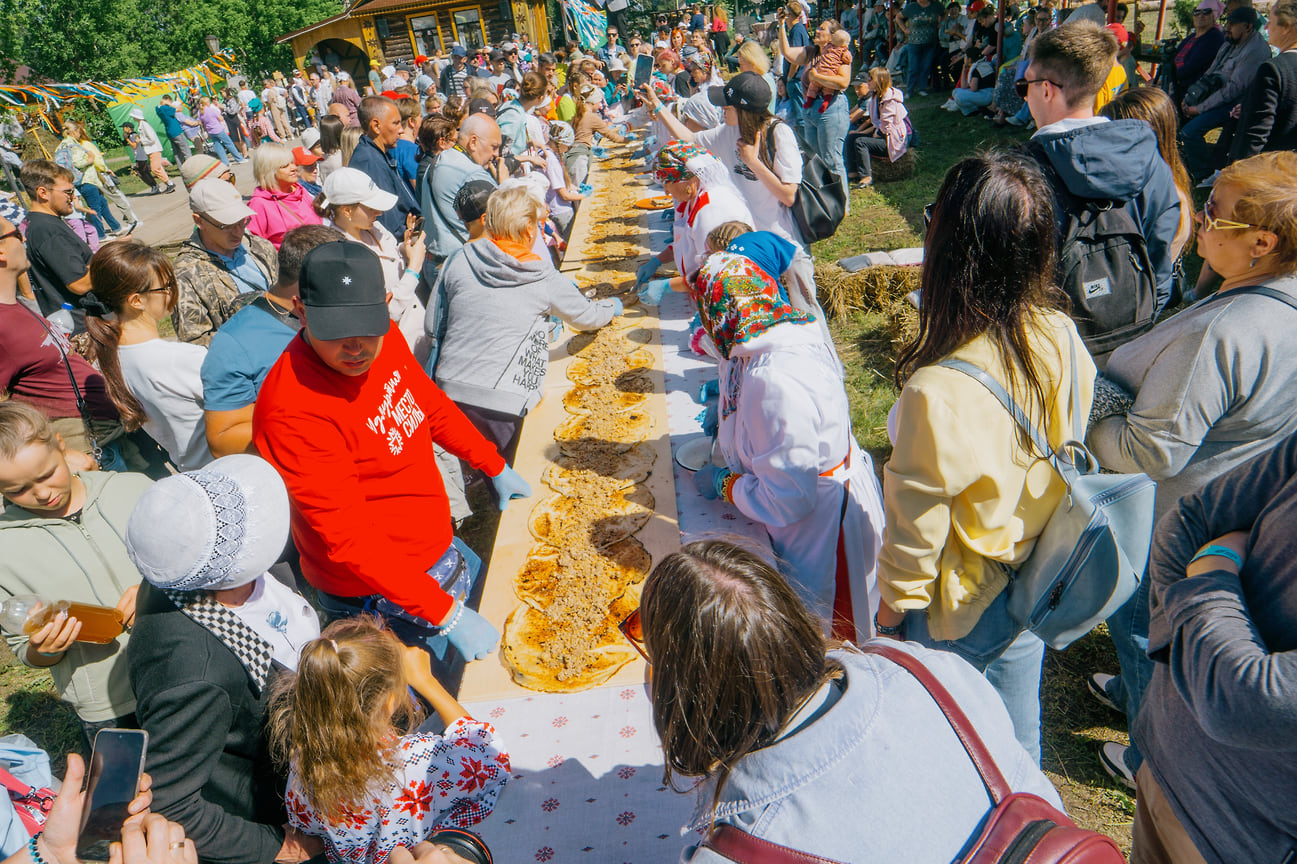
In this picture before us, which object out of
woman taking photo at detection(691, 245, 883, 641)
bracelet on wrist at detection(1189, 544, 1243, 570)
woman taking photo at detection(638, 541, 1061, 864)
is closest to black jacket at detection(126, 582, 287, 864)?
woman taking photo at detection(638, 541, 1061, 864)

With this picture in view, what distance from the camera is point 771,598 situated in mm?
1128

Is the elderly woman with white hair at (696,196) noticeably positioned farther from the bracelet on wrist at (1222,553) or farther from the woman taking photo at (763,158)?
the bracelet on wrist at (1222,553)

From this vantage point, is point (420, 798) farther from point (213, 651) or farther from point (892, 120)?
point (892, 120)

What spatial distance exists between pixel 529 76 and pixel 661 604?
8067 millimetres

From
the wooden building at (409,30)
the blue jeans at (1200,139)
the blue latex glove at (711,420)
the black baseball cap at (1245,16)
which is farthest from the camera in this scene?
the wooden building at (409,30)

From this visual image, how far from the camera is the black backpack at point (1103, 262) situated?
2371 mm

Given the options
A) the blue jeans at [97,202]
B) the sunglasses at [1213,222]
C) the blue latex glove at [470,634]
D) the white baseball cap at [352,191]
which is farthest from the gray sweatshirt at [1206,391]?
the blue jeans at [97,202]

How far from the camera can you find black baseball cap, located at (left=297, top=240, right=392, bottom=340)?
2.03m

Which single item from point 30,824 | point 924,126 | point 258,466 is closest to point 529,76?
point 924,126

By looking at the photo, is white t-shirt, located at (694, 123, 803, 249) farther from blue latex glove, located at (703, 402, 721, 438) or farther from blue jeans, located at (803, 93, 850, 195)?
blue jeans, located at (803, 93, 850, 195)

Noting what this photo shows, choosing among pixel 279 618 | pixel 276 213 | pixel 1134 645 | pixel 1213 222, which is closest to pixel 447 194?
pixel 276 213

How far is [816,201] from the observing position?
441 cm

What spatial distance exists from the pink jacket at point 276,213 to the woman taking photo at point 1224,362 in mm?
4312

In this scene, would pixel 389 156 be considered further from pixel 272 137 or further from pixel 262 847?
pixel 272 137
